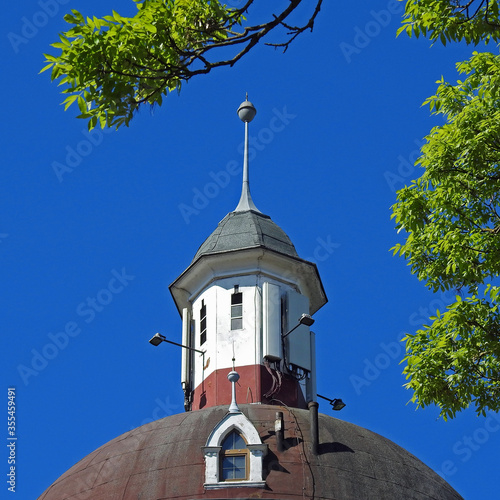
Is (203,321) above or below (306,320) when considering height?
above

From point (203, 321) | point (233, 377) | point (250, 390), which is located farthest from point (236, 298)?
point (233, 377)

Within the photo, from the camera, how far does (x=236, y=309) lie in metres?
27.9

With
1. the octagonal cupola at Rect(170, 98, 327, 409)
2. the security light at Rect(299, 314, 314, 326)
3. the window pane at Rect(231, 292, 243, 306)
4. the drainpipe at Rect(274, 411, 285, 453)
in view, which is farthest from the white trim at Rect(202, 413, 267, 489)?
the window pane at Rect(231, 292, 243, 306)

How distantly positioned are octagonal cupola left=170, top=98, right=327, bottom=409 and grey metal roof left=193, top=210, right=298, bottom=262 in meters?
0.03

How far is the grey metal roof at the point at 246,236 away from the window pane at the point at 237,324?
74.0 inches

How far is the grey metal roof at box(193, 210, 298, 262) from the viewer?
2872 centimetres

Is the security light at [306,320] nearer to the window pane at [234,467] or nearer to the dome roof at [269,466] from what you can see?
the dome roof at [269,466]

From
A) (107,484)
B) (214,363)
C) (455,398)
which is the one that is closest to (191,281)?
(214,363)

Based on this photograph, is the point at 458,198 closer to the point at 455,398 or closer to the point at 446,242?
the point at 446,242

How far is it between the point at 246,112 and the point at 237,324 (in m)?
8.01

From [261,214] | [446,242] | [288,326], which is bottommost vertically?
[446,242]

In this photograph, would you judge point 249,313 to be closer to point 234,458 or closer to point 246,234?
point 246,234

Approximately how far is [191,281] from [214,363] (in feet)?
9.35

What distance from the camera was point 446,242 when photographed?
15102mm
